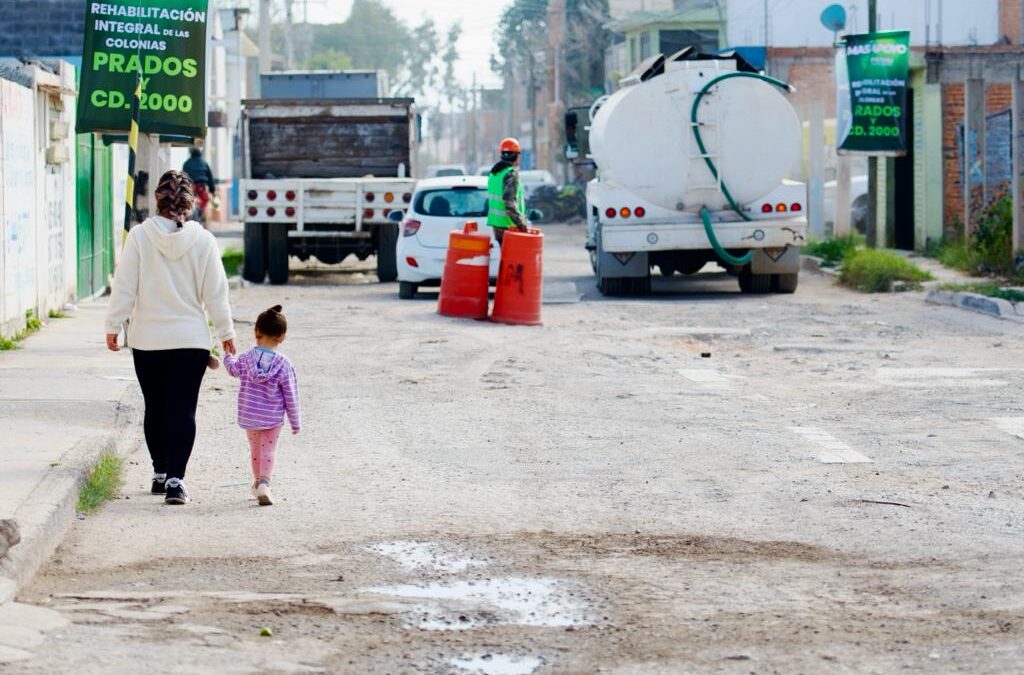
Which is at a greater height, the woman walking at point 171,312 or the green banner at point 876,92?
the green banner at point 876,92

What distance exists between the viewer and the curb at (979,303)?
59.0ft

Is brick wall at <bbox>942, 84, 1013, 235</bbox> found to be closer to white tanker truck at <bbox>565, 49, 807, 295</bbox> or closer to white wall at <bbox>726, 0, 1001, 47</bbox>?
white tanker truck at <bbox>565, 49, 807, 295</bbox>

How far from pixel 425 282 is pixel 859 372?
29.2ft

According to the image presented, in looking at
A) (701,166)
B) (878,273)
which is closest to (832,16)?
(878,273)

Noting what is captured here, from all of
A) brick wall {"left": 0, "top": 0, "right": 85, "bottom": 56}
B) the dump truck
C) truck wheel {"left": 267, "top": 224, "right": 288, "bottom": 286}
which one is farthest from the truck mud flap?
brick wall {"left": 0, "top": 0, "right": 85, "bottom": 56}

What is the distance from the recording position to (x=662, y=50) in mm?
64312

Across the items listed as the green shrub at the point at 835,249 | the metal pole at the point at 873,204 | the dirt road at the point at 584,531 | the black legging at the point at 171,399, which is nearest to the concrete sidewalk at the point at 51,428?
the dirt road at the point at 584,531

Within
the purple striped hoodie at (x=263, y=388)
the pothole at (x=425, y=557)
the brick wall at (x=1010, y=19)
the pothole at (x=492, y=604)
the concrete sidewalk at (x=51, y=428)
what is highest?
the brick wall at (x=1010, y=19)

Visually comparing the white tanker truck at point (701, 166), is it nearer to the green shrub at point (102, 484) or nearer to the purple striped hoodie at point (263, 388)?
the green shrub at point (102, 484)

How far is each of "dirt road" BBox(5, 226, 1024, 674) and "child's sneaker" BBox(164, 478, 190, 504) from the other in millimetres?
89

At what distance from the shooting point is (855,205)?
111 ft

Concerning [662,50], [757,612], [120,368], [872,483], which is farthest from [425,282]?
[662,50]

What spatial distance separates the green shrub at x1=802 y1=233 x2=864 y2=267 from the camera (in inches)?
1048

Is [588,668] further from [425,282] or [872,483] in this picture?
[425,282]
